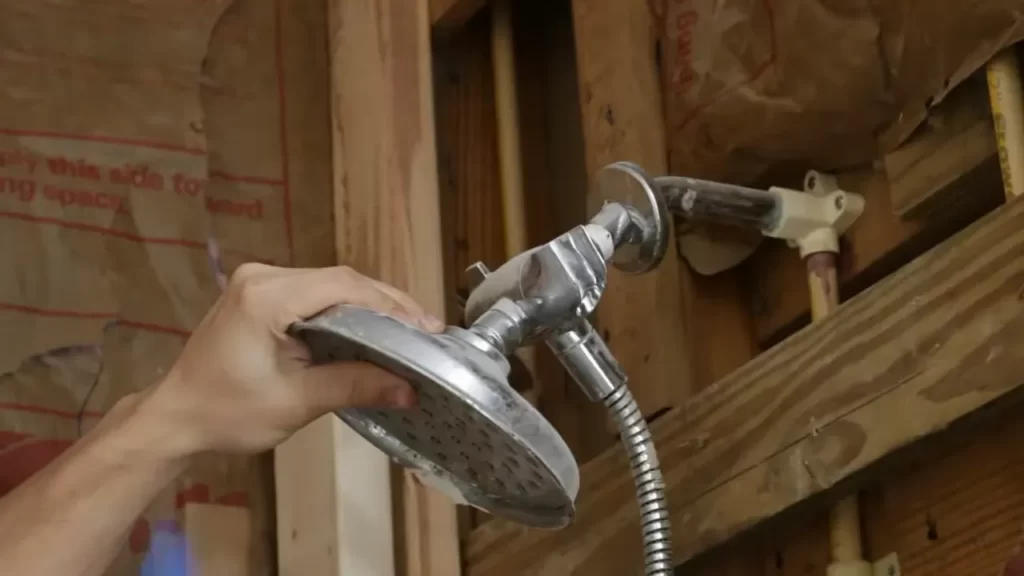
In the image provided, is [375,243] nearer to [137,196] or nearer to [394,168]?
[394,168]

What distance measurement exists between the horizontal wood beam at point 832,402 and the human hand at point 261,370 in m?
0.26

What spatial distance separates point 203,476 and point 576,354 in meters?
0.45

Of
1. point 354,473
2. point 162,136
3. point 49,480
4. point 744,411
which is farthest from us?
point 162,136

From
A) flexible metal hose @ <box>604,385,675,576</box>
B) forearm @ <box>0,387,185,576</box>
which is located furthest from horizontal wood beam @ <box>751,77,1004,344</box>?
forearm @ <box>0,387,185,576</box>

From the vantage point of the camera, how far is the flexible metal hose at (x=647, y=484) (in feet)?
2.31

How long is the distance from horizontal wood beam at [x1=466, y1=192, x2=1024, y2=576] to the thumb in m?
0.28

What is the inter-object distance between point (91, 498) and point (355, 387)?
0.18 m

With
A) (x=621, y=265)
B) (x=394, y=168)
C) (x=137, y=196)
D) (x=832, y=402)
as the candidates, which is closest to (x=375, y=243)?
(x=394, y=168)

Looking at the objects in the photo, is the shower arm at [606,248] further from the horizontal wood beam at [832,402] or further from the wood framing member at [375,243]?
the wood framing member at [375,243]

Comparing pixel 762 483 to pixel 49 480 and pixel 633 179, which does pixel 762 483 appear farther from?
pixel 49 480

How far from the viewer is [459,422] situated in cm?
59

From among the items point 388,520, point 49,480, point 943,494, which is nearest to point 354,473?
point 388,520

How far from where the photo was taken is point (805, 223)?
0.84 m

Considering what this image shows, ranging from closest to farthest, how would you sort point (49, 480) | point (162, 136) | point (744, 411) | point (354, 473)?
point (49, 480), point (744, 411), point (354, 473), point (162, 136)
